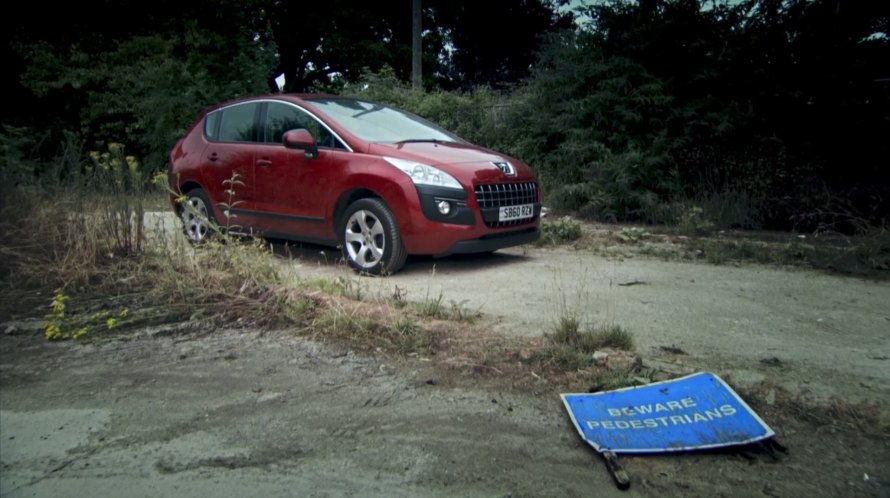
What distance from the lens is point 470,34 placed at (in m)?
34.1

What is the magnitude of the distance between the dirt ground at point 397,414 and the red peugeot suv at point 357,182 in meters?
1.21

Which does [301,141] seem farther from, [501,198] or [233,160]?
[501,198]

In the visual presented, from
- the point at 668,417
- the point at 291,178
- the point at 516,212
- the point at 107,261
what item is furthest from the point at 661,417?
the point at 291,178

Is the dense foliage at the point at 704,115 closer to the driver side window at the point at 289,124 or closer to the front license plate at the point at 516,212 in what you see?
the driver side window at the point at 289,124

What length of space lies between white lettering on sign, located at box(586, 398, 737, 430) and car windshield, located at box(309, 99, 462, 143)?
4241mm

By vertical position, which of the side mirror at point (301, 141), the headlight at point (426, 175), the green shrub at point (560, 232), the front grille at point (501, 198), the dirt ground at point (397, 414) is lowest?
the dirt ground at point (397, 414)

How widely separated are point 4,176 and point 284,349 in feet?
12.2

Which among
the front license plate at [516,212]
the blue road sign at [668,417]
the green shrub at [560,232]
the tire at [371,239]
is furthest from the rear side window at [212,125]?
the blue road sign at [668,417]

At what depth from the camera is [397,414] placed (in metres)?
3.32

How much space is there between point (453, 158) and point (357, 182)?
93 centimetres

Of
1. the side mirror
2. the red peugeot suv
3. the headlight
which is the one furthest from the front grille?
the side mirror

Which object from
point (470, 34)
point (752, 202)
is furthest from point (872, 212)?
point (470, 34)

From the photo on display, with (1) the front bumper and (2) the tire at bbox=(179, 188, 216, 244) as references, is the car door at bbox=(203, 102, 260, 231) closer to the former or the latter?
(2) the tire at bbox=(179, 188, 216, 244)

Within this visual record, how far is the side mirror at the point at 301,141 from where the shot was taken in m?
6.81
